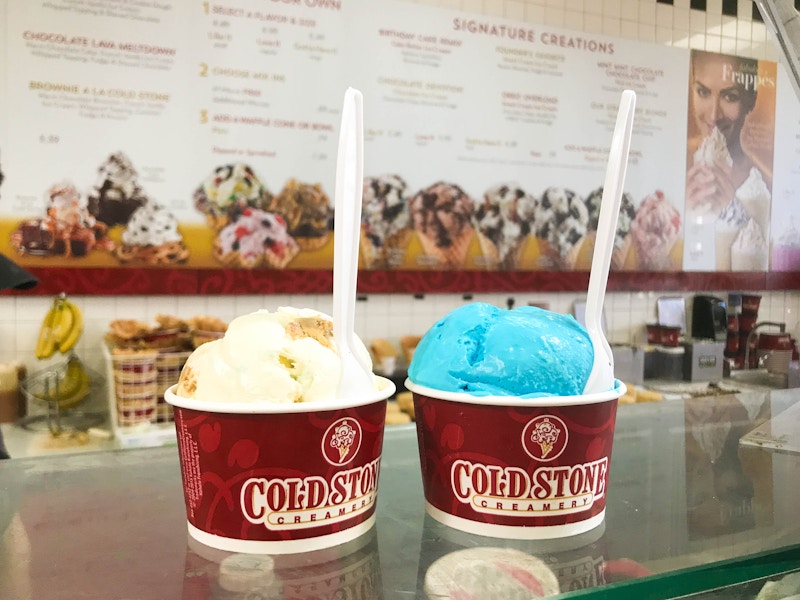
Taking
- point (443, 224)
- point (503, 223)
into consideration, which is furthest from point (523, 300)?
point (443, 224)

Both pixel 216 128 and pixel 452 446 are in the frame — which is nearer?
pixel 452 446

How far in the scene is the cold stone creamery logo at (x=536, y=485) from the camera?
2.18 feet

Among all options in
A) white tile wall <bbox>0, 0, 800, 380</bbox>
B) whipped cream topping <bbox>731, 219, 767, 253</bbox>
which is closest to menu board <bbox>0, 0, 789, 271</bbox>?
white tile wall <bbox>0, 0, 800, 380</bbox>

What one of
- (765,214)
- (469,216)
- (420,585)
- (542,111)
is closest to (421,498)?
(420,585)

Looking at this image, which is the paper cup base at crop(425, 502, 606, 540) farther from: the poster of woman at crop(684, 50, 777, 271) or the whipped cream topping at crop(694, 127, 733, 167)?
the whipped cream topping at crop(694, 127, 733, 167)

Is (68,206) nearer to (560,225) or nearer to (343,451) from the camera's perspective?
(560,225)

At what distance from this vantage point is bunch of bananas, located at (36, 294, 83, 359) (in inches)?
107

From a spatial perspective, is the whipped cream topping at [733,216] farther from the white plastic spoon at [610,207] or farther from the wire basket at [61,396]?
the white plastic spoon at [610,207]

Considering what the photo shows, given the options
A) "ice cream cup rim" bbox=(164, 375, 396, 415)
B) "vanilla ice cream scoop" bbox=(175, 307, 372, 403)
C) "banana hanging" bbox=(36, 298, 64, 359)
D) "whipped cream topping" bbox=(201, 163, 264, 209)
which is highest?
"whipped cream topping" bbox=(201, 163, 264, 209)

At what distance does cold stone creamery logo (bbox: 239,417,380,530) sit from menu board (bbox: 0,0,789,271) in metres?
2.58

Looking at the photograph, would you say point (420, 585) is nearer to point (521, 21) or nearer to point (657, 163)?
point (521, 21)

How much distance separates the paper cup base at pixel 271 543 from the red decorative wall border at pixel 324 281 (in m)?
2.54

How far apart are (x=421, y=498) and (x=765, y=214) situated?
4556mm

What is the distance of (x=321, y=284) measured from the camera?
10.9 ft
